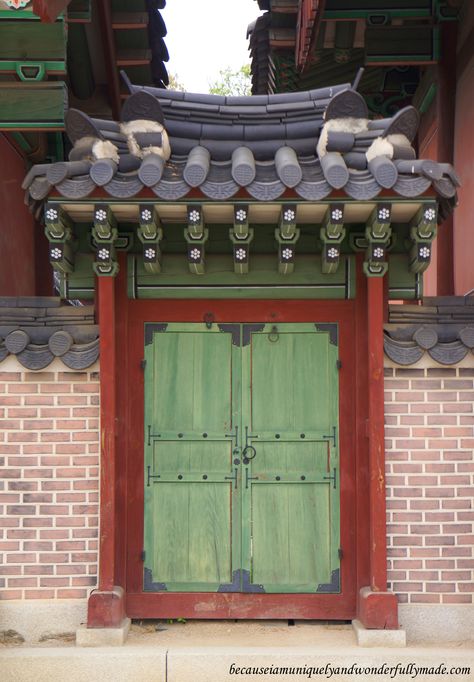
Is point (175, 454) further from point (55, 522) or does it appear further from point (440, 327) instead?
point (440, 327)

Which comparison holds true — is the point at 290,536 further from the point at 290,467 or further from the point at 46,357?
the point at 46,357

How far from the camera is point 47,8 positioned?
5.43 meters

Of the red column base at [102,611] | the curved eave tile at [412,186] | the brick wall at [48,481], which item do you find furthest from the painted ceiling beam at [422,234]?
the red column base at [102,611]

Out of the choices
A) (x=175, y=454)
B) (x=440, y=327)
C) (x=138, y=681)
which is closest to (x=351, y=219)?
(x=440, y=327)

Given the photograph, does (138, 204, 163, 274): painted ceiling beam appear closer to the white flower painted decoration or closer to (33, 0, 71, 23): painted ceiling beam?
the white flower painted decoration

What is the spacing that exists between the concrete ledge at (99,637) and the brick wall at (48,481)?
31cm

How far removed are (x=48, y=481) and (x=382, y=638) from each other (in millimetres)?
2422

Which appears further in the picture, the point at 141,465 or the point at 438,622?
the point at 141,465

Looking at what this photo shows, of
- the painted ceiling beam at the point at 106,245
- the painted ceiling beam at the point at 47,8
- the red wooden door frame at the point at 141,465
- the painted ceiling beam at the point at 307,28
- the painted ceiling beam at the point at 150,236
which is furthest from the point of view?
the painted ceiling beam at the point at 307,28

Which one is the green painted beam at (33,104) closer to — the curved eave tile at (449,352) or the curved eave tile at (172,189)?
the curved eave tile at (172,189)

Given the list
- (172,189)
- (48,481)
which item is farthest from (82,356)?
(172,189)

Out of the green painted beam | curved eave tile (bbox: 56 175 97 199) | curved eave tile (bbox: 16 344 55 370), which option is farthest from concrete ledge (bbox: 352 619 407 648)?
the green painted beam

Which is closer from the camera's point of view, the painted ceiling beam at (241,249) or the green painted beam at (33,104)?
the painted ceiling beam at (241,249)

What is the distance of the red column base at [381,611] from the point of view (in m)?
5.91
